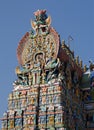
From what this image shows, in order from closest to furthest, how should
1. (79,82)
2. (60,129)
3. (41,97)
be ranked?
1. (60,129)
2. (41,97)
3. (79,82)

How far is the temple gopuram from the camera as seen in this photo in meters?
27.3

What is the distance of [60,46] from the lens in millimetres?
29422

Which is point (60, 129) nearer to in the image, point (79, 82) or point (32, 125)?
point (32, 125)

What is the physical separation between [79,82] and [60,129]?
715cm

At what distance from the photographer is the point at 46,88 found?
28.4 meters

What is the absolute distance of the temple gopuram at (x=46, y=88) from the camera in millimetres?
27266

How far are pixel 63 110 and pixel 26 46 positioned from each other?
678 centimetres

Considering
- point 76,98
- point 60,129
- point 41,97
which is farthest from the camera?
point 76,98

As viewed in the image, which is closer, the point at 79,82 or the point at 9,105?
the point at 9,105

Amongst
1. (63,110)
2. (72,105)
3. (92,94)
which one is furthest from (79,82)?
(63,110)

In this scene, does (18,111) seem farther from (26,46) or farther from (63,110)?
(26,46)

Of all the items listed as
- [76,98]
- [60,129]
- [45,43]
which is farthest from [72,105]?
[45,43]

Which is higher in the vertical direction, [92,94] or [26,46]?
[26,46]

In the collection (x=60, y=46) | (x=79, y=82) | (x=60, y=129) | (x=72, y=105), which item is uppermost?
(x=60, y=46)
